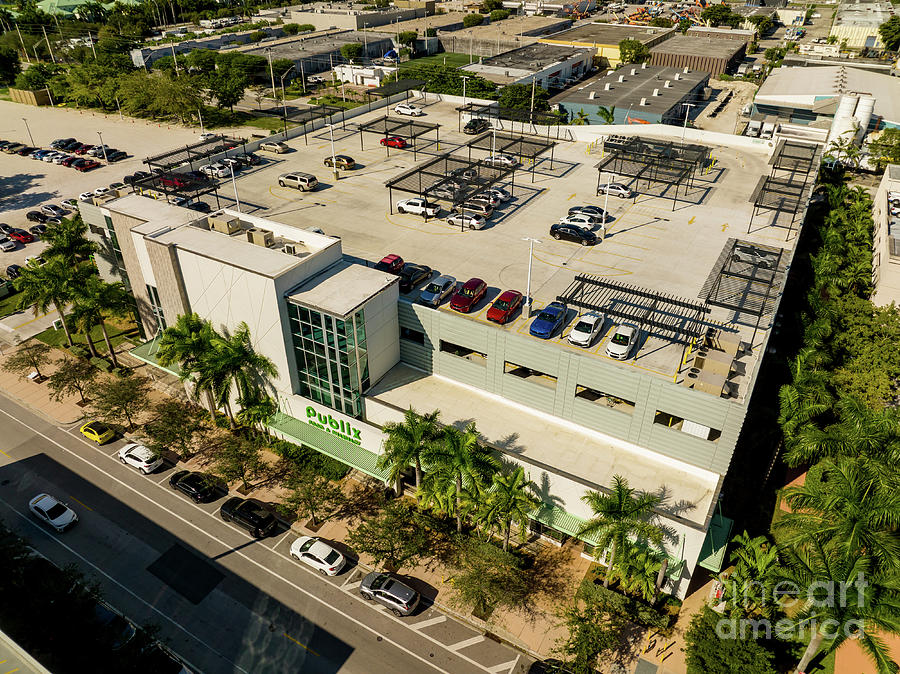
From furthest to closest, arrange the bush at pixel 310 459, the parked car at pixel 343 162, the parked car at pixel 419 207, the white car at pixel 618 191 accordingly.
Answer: the parked car at pixel 343 162, the white car at pixel 618 191, the parked car at pixel 419 207, the bush at pixel 310 459

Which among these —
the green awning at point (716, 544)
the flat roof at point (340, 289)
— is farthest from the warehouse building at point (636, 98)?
the green awning at point (716, 544)

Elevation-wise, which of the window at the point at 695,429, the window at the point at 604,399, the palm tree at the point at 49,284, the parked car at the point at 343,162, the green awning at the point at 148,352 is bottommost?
the green awning at the point at 148,352

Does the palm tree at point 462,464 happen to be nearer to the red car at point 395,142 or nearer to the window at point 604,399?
the window at point 604,399

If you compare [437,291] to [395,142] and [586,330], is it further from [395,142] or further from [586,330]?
[395,142]

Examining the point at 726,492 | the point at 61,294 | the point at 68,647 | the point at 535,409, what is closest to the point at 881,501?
the point at 726,492

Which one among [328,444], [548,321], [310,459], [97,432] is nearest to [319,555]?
[328,444]

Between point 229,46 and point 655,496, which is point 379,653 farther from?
point 229,46
